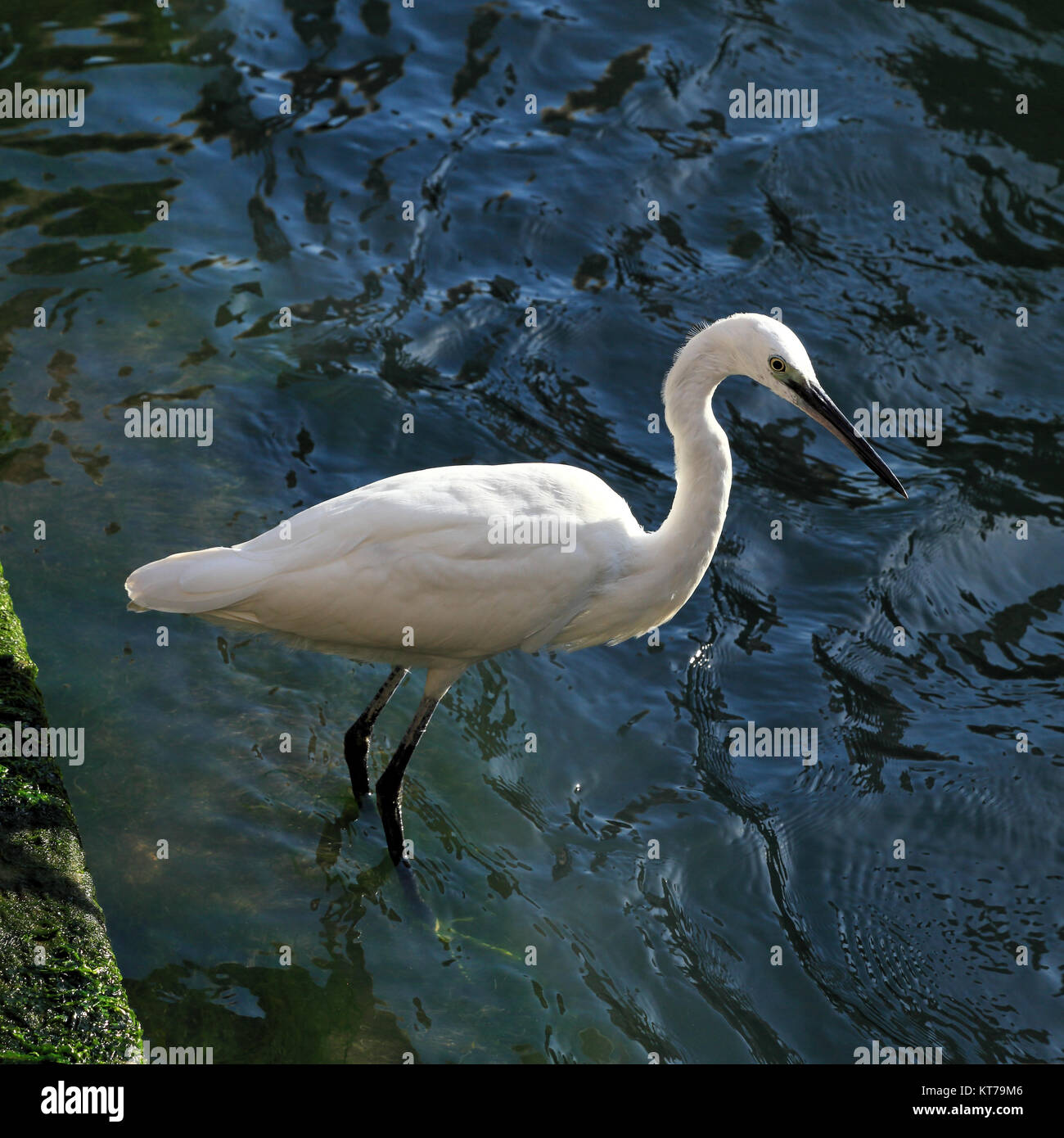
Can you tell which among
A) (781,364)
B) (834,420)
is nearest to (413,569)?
(781,364)

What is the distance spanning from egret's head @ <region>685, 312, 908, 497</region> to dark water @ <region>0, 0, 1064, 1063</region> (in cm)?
224

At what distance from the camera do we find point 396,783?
5648mm

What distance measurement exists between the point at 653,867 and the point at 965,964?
151 cm

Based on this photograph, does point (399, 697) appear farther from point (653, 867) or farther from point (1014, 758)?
point (1014, 758)

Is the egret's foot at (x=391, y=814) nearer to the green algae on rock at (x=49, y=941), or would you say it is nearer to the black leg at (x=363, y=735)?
the black leg at (x=363, y=735)

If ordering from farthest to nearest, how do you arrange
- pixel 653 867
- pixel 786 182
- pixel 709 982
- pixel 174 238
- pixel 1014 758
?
pixel 786 182, pixel 174 238, pixel 1014 758, pixel 653 867, pixel 709 982

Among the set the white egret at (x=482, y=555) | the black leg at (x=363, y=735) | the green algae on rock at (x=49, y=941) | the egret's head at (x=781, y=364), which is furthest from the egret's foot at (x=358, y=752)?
the egret's head at (x=781, y=364)

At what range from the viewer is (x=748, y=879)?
589 centimetres

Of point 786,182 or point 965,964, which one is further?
point 786,182

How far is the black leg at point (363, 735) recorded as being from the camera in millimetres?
5824

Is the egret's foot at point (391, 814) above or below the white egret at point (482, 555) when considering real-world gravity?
below

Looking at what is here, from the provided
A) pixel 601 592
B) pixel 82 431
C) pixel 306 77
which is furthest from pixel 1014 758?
pixel 306 77

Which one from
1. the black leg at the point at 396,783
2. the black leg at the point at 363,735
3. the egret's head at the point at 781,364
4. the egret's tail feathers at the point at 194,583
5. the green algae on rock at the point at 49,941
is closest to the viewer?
the green algae on rock at the point at 49,941

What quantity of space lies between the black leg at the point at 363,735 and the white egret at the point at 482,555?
1.02 feet
